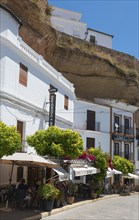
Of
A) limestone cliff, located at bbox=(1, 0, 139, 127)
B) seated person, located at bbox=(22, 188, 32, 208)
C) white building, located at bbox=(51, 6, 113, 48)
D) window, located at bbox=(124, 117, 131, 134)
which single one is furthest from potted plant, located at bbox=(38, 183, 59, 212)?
white building, located at bbox=(51, 6, 113, 48)

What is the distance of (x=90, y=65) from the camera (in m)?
39.5

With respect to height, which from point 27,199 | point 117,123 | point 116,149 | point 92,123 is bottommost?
point 27,199

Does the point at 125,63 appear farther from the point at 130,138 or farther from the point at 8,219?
the point at 8,219

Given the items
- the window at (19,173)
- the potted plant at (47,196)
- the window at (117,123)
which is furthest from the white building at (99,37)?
the potted plant at (47,196)

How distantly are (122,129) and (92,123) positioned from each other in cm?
497

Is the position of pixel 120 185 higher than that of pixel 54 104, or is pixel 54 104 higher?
pixel 54 104

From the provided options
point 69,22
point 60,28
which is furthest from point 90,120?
point 69,22

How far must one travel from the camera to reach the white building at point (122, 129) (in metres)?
37.3

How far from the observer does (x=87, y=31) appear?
1993 inches

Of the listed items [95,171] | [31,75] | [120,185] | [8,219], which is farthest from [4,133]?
[120,185]

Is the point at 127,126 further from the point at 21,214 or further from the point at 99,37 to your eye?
the point at 21,214

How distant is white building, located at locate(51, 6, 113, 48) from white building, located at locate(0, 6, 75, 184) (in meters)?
27.1

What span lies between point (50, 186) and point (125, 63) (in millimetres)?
30214

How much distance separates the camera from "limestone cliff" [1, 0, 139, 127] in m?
32.6
